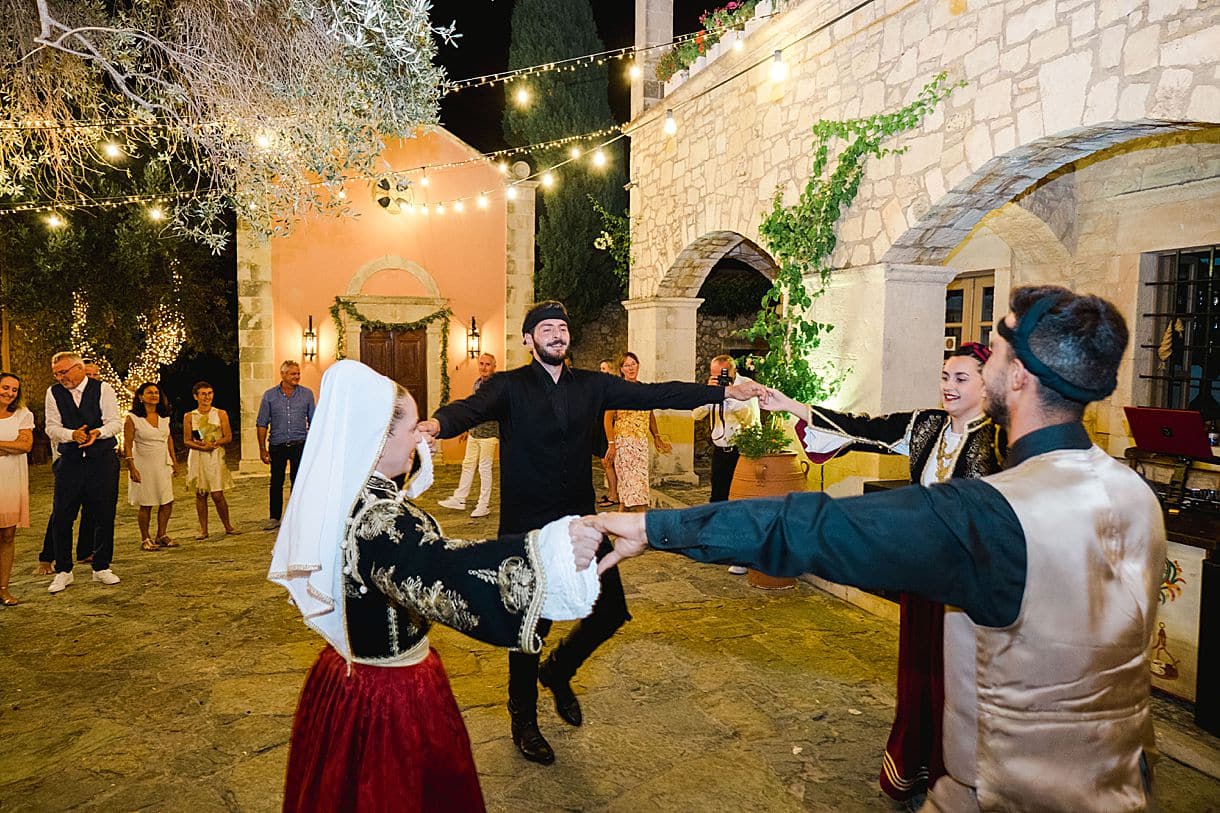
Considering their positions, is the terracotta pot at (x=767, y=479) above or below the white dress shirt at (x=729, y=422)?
below

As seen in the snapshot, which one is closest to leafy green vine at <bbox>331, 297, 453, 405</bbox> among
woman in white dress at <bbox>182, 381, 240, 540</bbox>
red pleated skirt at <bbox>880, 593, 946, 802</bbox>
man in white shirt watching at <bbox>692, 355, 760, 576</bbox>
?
woman in white dress at <bbox>182, 381, 240, 540</bbox>

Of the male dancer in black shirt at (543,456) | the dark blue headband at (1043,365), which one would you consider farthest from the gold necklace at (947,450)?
the dark blue headband at (1043,365)

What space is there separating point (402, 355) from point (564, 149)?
5.42 metres

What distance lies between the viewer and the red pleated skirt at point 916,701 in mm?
2939

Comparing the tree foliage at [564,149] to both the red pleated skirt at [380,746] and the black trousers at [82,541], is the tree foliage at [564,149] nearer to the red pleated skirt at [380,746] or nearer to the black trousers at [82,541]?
the black trousers at [82,541]

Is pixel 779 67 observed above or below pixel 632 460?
above

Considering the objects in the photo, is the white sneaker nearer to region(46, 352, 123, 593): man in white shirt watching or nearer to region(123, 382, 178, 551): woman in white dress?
region(46, 352, 123, 593): man in white shirt watching

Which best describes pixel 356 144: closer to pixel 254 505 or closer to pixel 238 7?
pixel 238 7

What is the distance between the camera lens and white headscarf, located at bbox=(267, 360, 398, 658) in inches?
77.4

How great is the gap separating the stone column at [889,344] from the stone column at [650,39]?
5221mm

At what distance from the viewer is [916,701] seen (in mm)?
3006

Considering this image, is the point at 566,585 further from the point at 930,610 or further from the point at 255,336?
the point at 255,336

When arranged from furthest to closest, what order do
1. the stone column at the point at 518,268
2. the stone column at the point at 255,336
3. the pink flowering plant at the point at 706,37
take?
the stone column at the point at 518,268 < the stone column at the point at 255,336 < the pink flowering plant at the point at 706,37

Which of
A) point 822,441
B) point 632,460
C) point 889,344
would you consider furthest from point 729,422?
point 822,441
